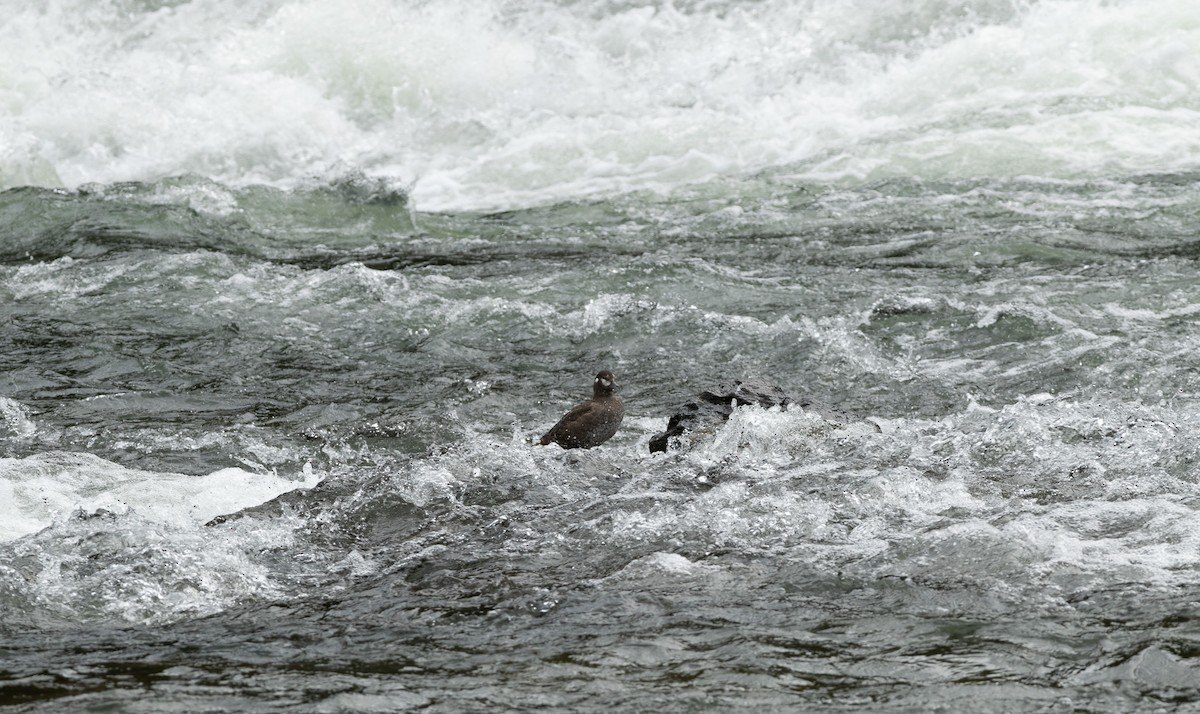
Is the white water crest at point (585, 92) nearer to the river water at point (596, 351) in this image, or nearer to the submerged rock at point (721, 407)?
the river water at point (596, 351)

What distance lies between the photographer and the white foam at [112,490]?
5.11 meters

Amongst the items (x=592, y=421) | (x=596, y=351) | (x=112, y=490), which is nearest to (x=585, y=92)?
(x=596, y=351)

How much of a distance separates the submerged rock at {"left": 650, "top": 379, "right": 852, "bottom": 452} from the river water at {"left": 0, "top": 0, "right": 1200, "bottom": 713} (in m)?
0.10

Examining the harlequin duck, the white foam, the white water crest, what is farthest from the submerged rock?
the white water crest

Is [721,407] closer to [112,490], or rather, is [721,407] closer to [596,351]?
[596,351]

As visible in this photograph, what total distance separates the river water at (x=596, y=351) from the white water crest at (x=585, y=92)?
5cm

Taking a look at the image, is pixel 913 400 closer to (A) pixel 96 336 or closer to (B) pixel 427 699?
(B) pixel 427 699

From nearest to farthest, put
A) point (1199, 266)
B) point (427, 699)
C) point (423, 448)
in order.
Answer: point (427, 699), point (423, 448), point (1199, 266)

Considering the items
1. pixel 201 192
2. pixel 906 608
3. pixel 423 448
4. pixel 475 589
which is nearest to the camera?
pixel 906 608

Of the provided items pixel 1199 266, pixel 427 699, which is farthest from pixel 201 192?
pixel 427 699

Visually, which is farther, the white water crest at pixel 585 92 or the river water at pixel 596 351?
the white water crest at pixel 585 92

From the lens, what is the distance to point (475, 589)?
13.7 feet

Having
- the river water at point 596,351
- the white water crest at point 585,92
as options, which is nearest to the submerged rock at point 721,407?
the river water at point 596,351

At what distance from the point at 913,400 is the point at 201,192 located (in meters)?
5.62
